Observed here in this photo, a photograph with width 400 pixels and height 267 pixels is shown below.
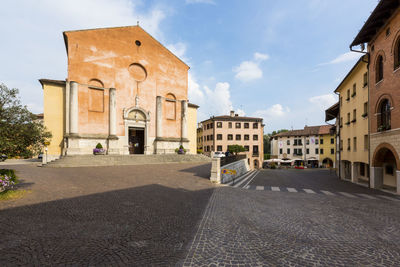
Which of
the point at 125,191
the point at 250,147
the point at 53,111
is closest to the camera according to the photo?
the point at 125,191

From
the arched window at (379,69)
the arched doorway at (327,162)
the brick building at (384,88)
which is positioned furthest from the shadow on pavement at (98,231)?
the arched doorway at (327,162)

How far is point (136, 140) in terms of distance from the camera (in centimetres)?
3256

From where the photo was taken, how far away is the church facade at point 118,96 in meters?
25.5

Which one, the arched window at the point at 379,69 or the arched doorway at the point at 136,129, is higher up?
the arched window at the point at 379,69

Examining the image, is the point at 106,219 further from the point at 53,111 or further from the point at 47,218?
the point at 53,111

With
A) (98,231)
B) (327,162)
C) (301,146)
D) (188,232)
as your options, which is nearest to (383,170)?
(188,232)

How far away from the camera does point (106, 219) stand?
19.4 ft

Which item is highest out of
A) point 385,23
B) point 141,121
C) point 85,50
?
point 85,50

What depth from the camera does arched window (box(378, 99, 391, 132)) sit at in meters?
13.6

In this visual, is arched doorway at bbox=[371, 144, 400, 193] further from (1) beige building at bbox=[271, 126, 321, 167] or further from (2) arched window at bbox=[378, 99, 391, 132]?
(1) beige building at bbox=[271, 126, 321, 167]

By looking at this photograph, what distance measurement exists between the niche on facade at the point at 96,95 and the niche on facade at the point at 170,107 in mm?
9911

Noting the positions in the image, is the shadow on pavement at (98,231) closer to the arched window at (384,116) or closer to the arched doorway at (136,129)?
the arched window at (384,116)

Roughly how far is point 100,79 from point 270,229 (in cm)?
2957

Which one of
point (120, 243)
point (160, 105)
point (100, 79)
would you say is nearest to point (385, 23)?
point (120, 243)
